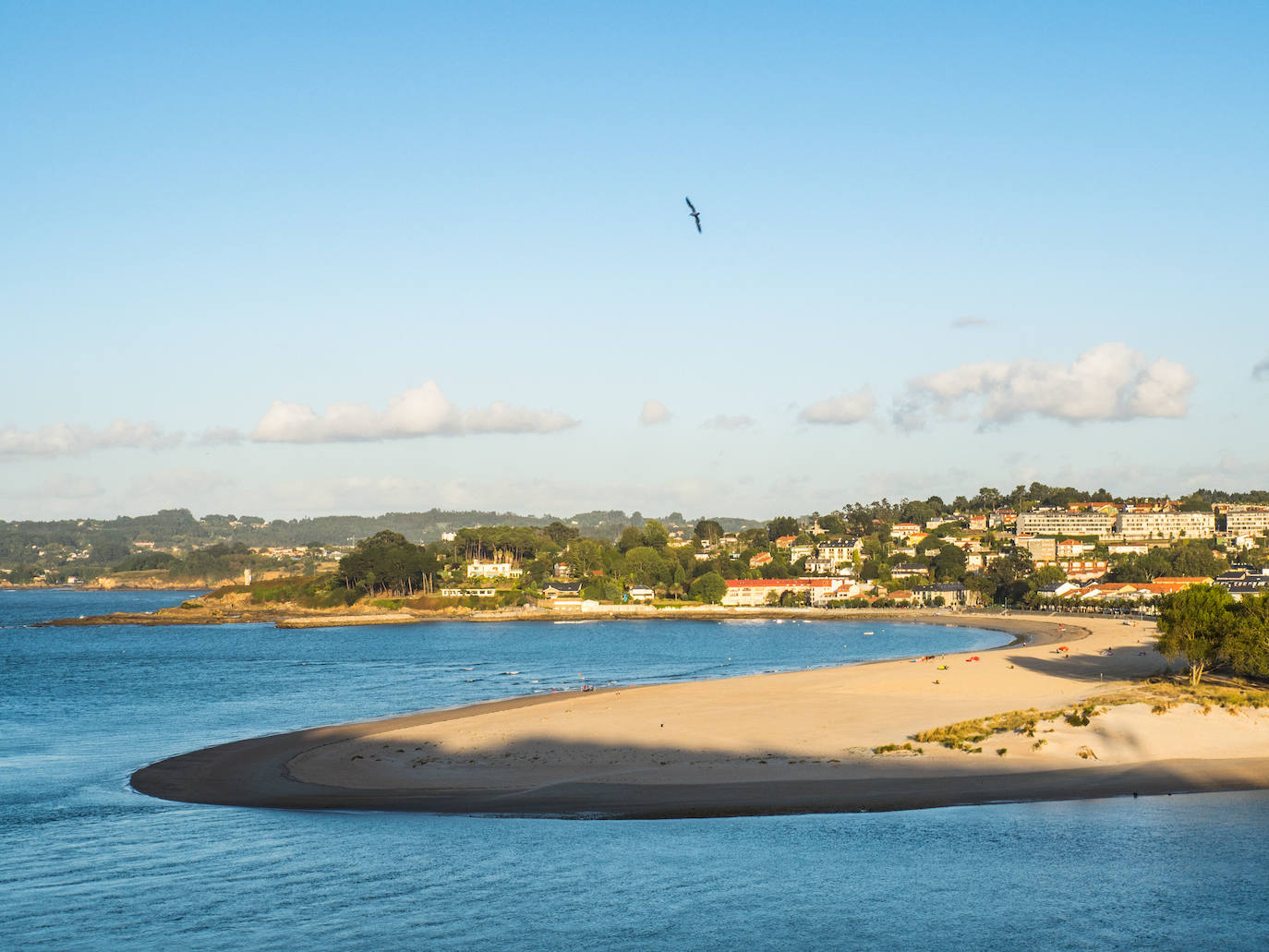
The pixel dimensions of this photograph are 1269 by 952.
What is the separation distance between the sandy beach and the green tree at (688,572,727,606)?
113 m

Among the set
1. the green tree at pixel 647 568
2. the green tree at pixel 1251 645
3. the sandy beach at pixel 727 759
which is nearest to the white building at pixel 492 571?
the green tree at pixel 647 568

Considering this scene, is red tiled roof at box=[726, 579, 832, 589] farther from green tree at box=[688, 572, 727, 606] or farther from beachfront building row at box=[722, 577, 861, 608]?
green tree at box=[688, 572, 727, 606]

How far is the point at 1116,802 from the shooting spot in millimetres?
29547

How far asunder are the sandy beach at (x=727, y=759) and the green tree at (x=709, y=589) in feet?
369

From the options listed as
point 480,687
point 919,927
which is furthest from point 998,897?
point 480,687

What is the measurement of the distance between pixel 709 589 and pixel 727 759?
130 meters

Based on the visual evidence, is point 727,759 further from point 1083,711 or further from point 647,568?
point 647,568

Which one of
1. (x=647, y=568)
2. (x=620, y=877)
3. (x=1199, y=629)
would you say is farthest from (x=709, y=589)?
(x=620, y=877)

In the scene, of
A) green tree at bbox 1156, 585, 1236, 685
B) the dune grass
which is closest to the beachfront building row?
green tree at bbox 1156, 585, 1236, 685

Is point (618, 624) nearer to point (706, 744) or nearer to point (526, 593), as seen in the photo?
point (526, 593)

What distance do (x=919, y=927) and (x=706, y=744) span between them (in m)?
17.8

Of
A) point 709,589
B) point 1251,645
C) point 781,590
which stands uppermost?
point 1251,645

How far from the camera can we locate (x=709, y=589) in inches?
6501

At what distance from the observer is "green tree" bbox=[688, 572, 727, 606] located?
164 m
